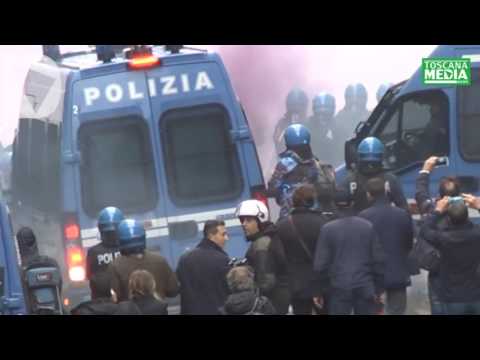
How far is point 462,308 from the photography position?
49.2ft

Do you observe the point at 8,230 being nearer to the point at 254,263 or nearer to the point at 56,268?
the point at 56,268

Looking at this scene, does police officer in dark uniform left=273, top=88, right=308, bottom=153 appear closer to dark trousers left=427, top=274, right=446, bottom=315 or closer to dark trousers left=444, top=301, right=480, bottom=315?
dark trousers left=427, top=274, right=446, bottom=315

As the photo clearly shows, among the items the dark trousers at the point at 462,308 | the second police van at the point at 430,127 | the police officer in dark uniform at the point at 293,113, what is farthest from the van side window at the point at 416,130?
the dark trousers at the point at 462,308

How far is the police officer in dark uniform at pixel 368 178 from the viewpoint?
16.2 m

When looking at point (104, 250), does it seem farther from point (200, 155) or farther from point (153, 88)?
point (153, 88)

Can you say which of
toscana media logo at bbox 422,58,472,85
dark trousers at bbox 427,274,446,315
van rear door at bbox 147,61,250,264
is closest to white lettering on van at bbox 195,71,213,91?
van rear door at bbox 147,61,250,264

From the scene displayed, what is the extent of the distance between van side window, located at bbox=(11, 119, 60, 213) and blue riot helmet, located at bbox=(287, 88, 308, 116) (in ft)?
9.40

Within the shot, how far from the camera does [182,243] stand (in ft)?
57.6

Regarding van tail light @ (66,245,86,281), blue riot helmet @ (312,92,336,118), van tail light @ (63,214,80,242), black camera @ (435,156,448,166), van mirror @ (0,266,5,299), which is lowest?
van tail light @ (66,245,86,281)

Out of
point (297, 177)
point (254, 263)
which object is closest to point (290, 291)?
point (254, 263)

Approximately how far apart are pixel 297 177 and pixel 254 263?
1.85 m

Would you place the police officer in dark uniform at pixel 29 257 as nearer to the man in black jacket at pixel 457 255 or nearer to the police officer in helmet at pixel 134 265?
the police officer in helmet at pixel 134 265

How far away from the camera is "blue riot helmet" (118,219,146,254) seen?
14703 mm

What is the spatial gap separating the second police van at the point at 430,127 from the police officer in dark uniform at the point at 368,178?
1632 millimetres
